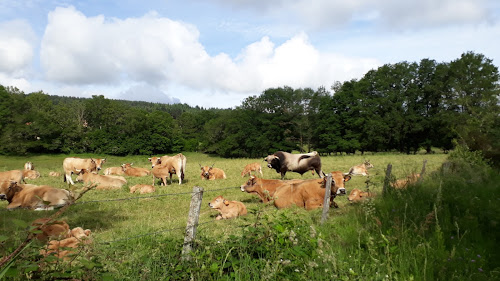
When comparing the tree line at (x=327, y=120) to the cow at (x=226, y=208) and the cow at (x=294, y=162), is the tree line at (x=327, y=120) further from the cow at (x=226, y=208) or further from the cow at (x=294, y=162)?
the cow at (x=226, y=208)

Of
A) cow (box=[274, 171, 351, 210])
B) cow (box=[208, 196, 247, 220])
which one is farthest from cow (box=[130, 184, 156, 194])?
cow (box=[274, 171, 351, 210])

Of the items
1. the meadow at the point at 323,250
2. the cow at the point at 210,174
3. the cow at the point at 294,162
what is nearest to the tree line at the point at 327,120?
the cow at the point at 294,162

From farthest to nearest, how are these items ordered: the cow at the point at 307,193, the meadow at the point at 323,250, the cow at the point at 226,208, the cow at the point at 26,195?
the cow at the point at 26,195 < the cow at the point at 307,193 < the cow at the point at 226,208 < the meadow at the point at 323,250

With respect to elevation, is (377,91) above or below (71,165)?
above

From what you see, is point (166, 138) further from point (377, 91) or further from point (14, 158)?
point (377, 91)

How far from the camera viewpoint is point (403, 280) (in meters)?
3.68

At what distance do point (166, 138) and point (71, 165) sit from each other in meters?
50.5

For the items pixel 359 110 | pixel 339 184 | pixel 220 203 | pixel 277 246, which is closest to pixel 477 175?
pixel 339 184

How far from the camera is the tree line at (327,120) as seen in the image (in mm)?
42906

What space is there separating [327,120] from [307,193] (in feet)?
142

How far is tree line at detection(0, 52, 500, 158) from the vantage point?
42.9 metres

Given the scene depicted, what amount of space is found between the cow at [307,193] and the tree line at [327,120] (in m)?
31.8

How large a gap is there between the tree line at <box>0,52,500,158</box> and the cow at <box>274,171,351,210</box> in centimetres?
3178

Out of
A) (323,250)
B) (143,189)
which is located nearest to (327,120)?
(143,189)
